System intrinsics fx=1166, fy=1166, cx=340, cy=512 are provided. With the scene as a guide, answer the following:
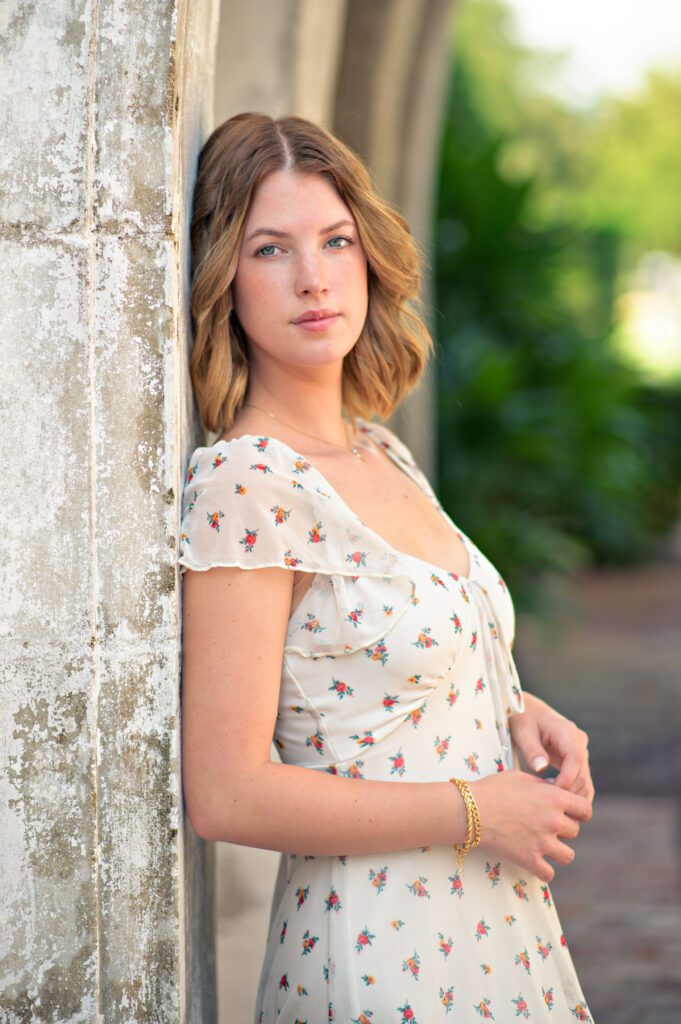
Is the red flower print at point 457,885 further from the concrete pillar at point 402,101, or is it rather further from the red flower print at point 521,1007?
the concrete pillar at point 402,101

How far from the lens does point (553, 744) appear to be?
2.07m

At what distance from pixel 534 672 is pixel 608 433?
7.52 ft

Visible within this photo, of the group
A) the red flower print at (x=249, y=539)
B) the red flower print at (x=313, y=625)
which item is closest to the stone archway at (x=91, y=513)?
the red flower print at (x=249, y=539)

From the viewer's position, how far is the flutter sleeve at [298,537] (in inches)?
66.6

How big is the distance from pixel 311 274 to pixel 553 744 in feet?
3.03

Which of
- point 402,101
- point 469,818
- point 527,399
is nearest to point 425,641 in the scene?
point 469,818

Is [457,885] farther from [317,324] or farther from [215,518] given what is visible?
[317,324]

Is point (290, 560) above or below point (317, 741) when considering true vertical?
above

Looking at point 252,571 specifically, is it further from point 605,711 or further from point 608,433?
point 608,433

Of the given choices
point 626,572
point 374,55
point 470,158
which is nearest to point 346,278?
point 374,55

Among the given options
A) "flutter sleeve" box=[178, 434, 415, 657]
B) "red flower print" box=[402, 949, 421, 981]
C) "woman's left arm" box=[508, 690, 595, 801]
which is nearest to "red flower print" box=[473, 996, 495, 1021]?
"red flower print" box=[402, 949, 421, 981]

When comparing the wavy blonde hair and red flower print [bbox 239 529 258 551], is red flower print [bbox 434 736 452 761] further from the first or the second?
the wavy blonde hair

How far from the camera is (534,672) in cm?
820

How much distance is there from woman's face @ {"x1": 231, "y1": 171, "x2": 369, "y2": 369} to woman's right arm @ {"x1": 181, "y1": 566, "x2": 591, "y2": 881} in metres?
0.42
